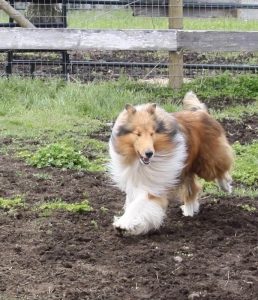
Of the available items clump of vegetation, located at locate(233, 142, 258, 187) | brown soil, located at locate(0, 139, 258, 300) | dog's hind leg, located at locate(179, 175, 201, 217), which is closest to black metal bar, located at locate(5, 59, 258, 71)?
clump of vegetation, located at locate(233, 142, 258, 187)

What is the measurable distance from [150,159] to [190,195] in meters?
0.73

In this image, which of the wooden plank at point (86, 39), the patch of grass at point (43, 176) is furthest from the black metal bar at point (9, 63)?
the patch of grass at point (43, 176)

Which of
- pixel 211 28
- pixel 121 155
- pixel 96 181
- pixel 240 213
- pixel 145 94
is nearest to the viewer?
pixel 121 155

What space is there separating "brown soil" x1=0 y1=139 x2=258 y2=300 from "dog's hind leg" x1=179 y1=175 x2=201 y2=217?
0.08m

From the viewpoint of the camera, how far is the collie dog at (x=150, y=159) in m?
6.25

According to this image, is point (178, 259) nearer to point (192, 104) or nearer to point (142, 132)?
point (142, 132)

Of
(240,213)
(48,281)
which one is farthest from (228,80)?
(48,281)

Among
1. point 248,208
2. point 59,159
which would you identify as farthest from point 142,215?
point 59,159

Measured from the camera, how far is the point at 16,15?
12.3 m

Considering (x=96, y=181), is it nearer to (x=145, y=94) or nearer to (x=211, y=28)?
(x=145, y=94)

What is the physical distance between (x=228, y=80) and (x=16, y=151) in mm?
4520

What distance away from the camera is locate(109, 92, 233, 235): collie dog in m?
6.25

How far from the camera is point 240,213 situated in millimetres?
6914

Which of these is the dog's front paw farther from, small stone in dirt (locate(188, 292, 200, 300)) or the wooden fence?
the wooden fence
